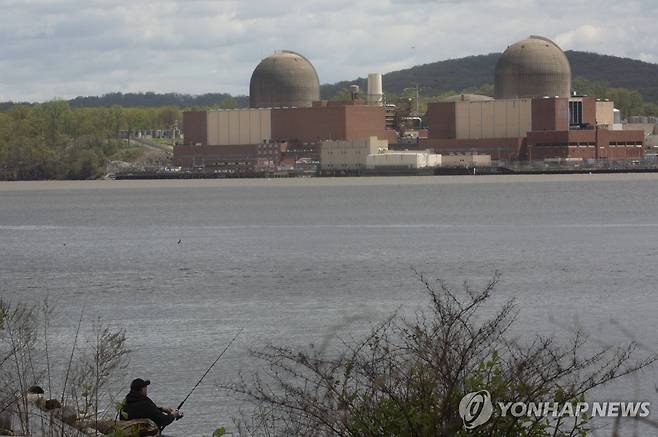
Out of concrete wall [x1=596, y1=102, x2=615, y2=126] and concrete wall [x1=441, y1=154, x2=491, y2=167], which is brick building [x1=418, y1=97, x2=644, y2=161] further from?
concrete wall [x1=441, y1=154, x2=491, y2=167]

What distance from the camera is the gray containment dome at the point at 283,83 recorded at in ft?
432

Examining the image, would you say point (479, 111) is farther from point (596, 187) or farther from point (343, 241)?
point (343, 241)

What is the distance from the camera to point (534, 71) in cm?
12331

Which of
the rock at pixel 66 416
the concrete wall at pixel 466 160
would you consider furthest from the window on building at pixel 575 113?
the rock at pixel 66 416

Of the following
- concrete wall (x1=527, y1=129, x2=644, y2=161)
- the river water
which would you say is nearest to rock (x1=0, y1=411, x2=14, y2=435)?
the river water

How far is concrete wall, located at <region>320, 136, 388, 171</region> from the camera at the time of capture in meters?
124

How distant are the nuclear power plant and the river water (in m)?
29.7

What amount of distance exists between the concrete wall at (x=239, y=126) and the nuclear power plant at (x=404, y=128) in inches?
3.5

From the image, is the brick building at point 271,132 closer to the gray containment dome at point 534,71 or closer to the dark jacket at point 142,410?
the gray containment dome at point 534,71

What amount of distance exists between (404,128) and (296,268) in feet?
312

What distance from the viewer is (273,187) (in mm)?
124375

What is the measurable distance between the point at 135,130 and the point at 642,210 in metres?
132

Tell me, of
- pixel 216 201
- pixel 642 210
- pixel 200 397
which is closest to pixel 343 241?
pixel 642 210

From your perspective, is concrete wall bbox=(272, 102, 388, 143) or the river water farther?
concrete wall bbox=(272, 102, 388, 143)
